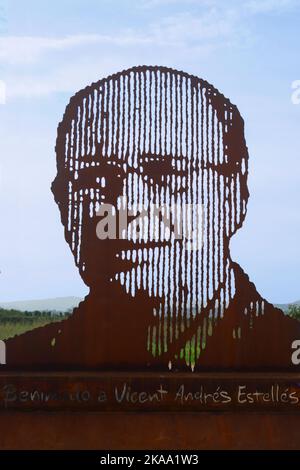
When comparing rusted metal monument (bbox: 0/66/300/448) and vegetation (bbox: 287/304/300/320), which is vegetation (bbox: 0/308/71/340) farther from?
rusted metal monument (bbox: 0/66/300/448)

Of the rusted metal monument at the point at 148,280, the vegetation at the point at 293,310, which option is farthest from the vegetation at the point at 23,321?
the rusted metal monument at the point at 148,280

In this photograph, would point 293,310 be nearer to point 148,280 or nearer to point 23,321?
point 23,321

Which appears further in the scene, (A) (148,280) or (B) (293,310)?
(B) (293,310)

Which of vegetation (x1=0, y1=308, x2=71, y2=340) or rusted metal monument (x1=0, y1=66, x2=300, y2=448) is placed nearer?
rusted metal monument (x1=0, y1=66, x2=300, y2=448)

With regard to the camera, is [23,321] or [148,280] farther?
[23,321]

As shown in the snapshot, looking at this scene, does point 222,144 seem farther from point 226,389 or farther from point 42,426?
point 42,426

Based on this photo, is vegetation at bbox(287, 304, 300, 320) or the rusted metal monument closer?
the rusted metal monument

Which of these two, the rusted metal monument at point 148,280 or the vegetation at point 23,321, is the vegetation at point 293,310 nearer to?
the vegetation at point 23,321

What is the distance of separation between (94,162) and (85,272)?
4.33ft

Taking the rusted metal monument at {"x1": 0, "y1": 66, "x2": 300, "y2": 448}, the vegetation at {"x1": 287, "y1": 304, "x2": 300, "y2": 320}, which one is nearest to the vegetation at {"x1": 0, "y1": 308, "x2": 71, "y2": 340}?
the vegetation at {"x1": 287, "y1": 304, "x2": 300, "y2": 320}

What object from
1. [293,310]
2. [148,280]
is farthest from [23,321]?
[148,280]

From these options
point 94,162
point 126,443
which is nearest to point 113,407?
point 126,443

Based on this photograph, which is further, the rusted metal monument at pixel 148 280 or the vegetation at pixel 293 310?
the vegetation at pixel 293 310

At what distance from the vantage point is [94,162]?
7355 millimetres
